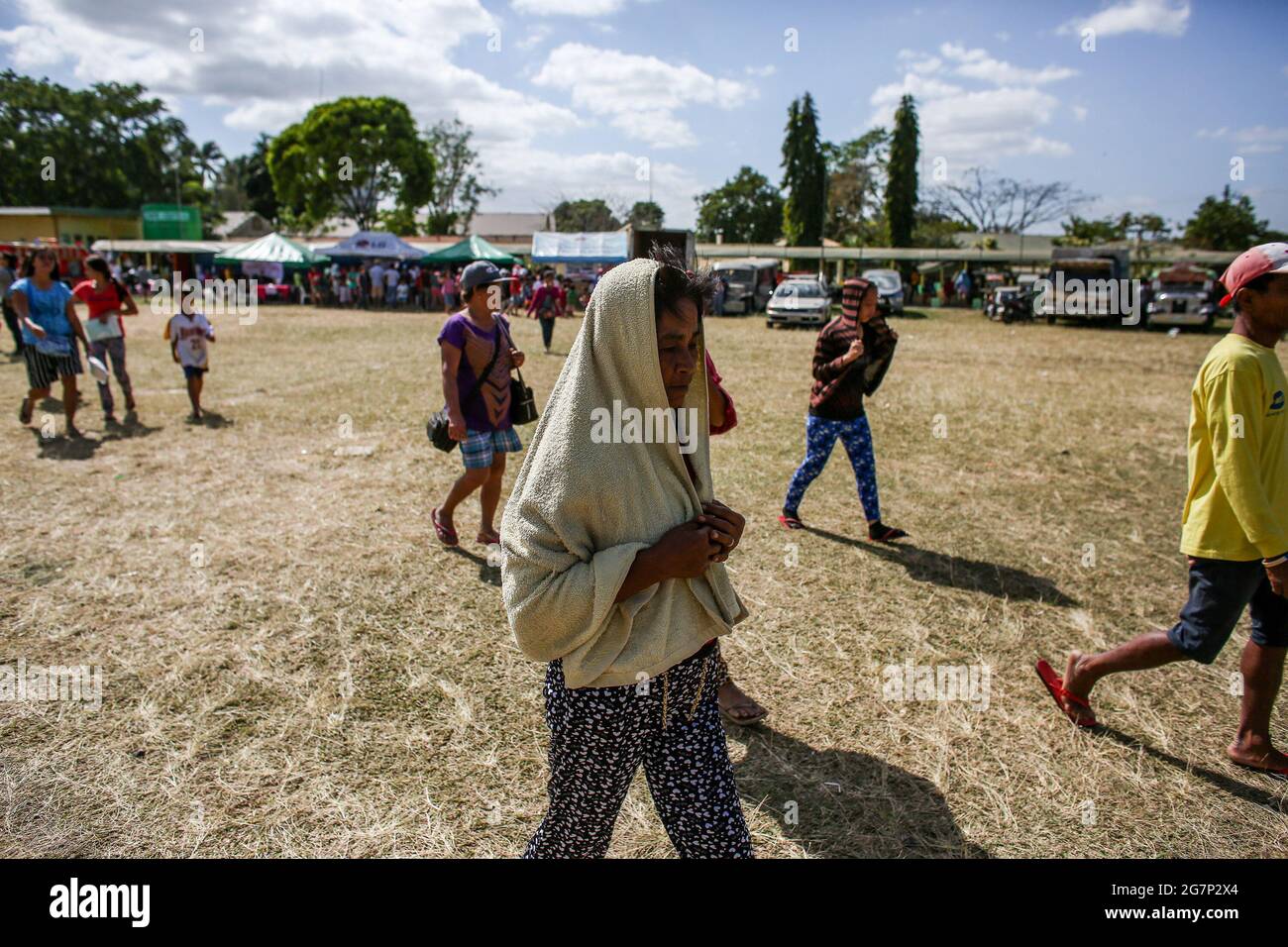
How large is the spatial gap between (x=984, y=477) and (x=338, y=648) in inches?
233

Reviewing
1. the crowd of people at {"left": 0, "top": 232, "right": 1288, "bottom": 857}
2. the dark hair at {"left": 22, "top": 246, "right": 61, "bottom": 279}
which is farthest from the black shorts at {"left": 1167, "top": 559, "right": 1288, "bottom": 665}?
the dark hair at {"left": 22, "top": 246, "right": 61, "bottom": 279}

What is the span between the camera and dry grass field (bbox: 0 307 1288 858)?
2883mm

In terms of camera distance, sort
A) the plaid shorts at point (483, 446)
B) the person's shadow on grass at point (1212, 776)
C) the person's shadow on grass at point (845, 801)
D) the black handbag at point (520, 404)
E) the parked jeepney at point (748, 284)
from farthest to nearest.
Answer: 1. the parked jeepney at point (748, 284)
2. the black handbag at point (520, 404)
3. the plaid shorts at point (483, 446)
4. the person's shadow on grass at point (1212, 776)
5. the person's shadow on grass at point (845, 801)

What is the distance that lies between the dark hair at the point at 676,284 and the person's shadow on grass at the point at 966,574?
3.75 meters

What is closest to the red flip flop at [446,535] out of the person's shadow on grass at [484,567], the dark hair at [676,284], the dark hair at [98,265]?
the person's shadow on grass at [484,567]

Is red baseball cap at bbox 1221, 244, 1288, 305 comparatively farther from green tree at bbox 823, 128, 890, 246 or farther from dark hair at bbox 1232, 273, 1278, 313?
green tree at bbox 823, 128, 890, 246

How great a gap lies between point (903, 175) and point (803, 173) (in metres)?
6.69

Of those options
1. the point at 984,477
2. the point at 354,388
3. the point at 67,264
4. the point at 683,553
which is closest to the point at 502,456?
the point at 683,553

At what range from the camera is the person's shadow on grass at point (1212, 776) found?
9.87 feet

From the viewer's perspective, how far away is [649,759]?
1926 mm

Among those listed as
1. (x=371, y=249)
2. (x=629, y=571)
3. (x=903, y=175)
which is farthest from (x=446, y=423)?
(x=903, y=175)

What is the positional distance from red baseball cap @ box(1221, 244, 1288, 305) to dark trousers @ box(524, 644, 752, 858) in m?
2.40

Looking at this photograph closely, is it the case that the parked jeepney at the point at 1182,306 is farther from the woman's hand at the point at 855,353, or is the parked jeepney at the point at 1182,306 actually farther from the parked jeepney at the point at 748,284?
the woman's hand at the point at 855,353
